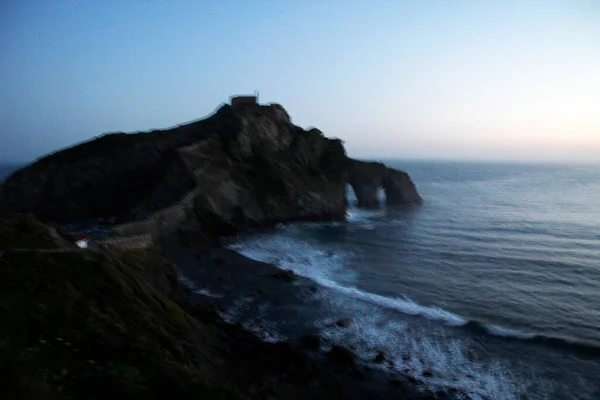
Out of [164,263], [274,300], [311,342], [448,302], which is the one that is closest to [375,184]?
[448,302]

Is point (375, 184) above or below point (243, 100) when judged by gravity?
below

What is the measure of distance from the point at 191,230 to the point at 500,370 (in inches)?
1181

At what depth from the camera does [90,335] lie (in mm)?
11281

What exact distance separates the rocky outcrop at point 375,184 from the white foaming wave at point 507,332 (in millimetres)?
47829

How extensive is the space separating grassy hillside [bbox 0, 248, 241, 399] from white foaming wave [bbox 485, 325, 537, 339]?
632 inches

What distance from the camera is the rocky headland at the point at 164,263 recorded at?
33.6 ft

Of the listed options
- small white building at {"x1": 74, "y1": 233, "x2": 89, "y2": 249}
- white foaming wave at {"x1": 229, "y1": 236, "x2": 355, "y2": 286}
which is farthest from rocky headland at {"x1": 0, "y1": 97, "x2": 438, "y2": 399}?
white foaming wave at {"x1": 229, "y1": 236, "x2": 355, "y2": 286}

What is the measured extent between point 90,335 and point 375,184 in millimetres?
65180

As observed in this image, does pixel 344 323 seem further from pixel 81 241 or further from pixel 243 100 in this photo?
pixel 243 100

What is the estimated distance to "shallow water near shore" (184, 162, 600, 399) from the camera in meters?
18.9

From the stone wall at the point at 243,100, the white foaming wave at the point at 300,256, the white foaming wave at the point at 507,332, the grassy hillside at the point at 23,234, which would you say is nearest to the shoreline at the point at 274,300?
the white foaming wave at the point at 300,256

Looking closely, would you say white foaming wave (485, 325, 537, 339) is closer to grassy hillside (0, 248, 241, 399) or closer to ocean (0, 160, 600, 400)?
ocean (0, 160, 600, 400)

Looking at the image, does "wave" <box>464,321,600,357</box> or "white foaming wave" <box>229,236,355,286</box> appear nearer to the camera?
"wave" <box>464,321,600,357</box>

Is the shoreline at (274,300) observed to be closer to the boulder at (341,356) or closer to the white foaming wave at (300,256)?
the boulder at (341,356)
